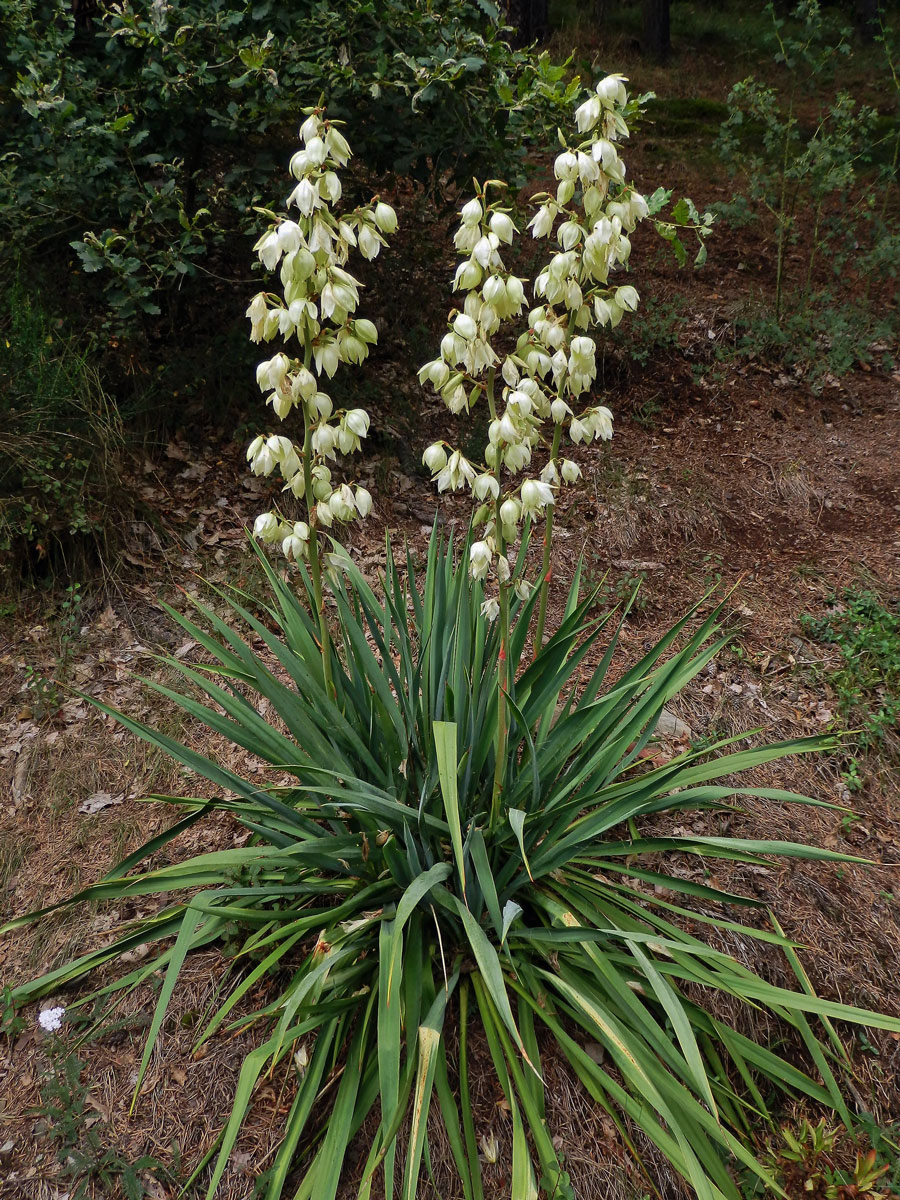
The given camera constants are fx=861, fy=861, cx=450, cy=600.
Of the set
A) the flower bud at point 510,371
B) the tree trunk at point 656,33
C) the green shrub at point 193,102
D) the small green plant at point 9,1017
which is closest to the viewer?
the flower bud at point 510,371

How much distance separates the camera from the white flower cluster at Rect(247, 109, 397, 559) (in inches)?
71.9

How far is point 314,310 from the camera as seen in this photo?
74.5 inches

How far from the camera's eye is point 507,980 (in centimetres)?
224

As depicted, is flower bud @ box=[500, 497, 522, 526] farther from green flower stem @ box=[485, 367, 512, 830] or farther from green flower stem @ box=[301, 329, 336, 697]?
green flower stem @ box=[301, 329, 336, 697]

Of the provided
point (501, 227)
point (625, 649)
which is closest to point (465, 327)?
point (501, 227)

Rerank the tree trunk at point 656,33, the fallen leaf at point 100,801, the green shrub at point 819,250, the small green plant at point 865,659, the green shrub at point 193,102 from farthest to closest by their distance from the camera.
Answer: the tree trunk at point 656,33 < the green shrub at point 819,250 < the green shrub at point 193,102 < the small green plant at point 865,659 < the fallen leaf at point 100,801

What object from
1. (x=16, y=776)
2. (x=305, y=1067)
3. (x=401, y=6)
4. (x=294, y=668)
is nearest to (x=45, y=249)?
(x=401, y=6)

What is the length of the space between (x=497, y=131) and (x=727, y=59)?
29.8ft

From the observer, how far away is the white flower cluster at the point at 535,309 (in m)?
1.86

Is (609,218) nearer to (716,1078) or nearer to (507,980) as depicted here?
(507,980)

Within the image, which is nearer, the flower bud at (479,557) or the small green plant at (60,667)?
the flower bud at (479,557)

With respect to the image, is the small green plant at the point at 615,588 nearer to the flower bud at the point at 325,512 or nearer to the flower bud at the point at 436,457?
the flower bud at the point at 436,457

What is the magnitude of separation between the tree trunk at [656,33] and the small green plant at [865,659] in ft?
30.9

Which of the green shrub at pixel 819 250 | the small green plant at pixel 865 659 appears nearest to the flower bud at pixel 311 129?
the small green plant at pixel 865 659
